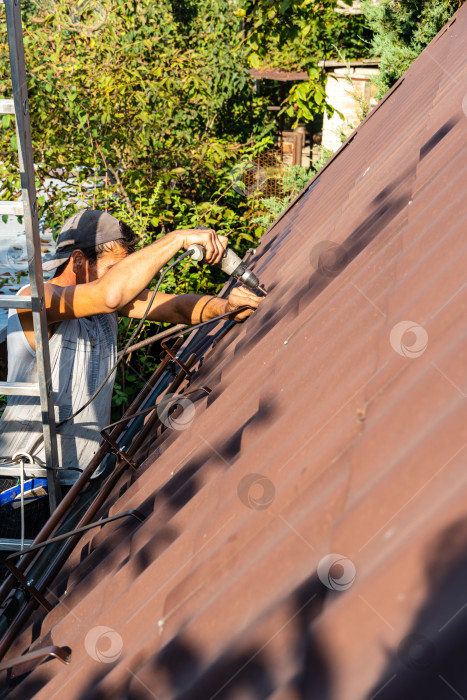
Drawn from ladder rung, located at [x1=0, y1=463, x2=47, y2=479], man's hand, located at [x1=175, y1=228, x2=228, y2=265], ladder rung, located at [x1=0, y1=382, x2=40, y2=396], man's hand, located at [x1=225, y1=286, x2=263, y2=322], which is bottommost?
ladder rung, located at [x1=0, y1=463, x2=47, y2=479]

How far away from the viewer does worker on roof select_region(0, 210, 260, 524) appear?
A: 2.92 meters

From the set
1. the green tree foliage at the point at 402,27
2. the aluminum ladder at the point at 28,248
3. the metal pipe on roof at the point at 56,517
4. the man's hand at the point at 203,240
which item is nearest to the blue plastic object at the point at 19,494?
the aluminum ladder at the point at 28,248

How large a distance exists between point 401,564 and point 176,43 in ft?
30.8

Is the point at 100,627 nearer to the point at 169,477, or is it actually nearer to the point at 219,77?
the point at 169,477

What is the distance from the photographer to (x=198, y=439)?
2.03 meters

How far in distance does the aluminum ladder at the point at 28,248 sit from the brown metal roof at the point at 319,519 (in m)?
0.82

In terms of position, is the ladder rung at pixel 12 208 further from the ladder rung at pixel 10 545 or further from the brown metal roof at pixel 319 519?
the ladder rung at pixel 10 545

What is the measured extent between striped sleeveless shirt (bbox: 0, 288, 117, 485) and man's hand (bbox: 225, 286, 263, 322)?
2.66 feet

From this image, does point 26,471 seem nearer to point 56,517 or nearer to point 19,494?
point 19,494

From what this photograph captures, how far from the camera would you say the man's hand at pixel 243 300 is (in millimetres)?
3100

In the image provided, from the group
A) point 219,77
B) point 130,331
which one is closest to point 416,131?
point 130,331

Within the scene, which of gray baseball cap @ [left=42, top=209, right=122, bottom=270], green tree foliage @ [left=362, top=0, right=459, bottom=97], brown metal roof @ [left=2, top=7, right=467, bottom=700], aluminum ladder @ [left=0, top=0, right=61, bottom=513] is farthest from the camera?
green tree foliage @ [left=362, top=0, right=459, bottom=97]

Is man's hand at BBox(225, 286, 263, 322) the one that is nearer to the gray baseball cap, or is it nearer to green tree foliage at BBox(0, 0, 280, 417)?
the gray baseball cap

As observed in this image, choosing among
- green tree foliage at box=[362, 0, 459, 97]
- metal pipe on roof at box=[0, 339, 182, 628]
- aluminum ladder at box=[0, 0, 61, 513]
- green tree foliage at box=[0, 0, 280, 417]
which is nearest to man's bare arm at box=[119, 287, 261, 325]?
aluminum ladder at box=[0, 0, 61, 513]
